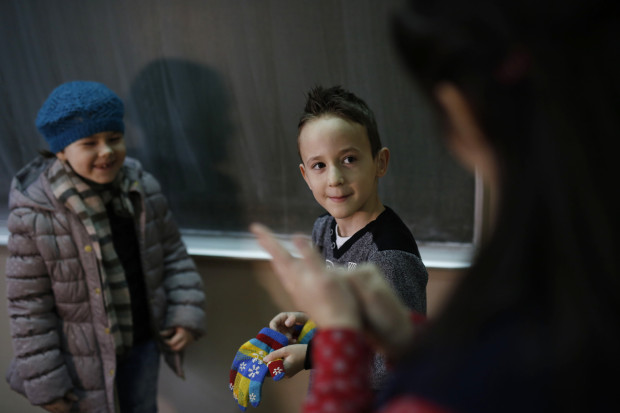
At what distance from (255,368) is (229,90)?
111 centimetres

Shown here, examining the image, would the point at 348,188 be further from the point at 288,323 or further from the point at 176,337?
the point at 176,337

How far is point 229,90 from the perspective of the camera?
6.55 feet

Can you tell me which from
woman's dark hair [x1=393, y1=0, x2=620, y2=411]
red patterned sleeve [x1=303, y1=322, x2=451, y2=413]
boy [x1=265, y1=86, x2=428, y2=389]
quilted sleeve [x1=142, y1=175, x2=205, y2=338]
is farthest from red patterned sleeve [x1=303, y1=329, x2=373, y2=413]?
quilted sleeve [x1=142, y1=175, x2=205, y2=338]

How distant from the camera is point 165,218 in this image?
6.31 ft

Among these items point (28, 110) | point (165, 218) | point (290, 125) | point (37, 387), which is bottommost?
point (37, 387)

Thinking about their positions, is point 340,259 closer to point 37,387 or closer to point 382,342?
point 382,342

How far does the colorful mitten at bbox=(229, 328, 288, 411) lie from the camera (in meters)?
1.16

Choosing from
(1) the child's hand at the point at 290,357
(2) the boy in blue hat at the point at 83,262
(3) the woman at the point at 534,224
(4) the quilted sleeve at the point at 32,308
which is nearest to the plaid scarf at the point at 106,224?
(2) the boy in blue hat at the point at 83,262

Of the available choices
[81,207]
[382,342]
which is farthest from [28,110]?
[382,342]

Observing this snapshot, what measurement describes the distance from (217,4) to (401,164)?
803 mm

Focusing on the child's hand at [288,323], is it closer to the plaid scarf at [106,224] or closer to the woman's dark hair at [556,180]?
the plaid scarf at [106,224]

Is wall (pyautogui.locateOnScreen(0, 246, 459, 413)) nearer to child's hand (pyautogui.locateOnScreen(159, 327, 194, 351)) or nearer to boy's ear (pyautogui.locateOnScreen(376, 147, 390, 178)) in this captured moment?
child's hand (pyautogui.locateOnScreen(159, 327, 194, 351))

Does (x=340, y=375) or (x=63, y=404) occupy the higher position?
(x=340, y=375)

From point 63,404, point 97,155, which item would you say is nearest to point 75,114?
point 97,155
